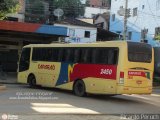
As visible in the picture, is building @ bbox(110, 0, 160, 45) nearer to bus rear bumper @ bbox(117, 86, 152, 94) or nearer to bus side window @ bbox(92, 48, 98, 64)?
bus side window @ bbox(92, 48, 98, 64)

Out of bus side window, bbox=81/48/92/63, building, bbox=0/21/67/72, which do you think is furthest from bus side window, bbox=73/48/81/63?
building, bbox=0/21/67/72

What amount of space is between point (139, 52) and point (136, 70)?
85 centimetres

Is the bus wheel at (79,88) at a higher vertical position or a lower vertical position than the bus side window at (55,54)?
lower

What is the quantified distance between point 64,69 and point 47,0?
49.3 m

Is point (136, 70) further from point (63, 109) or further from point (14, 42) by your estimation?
point (14, 42)

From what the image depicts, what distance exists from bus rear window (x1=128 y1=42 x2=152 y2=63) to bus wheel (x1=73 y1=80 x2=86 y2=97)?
9.86ft

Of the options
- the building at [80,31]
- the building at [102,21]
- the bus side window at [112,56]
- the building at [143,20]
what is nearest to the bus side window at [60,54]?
the bus side window at [112,56]

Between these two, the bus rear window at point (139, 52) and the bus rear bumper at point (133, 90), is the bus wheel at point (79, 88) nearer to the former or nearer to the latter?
the bus rear bumper at point (133, 90)

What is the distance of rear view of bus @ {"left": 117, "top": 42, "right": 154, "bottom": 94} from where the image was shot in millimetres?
18812

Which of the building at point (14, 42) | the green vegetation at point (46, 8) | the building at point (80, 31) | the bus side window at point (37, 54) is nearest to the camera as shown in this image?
the bus side window at point (37, 54)

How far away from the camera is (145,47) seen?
64.4 ft

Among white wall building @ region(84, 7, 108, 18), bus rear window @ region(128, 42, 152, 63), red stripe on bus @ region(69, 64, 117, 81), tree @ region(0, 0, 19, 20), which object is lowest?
red stripe on bus @ region(69, 64, 117, 81)

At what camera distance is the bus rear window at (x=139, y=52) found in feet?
62.8

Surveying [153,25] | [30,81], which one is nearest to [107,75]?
[30,81]
